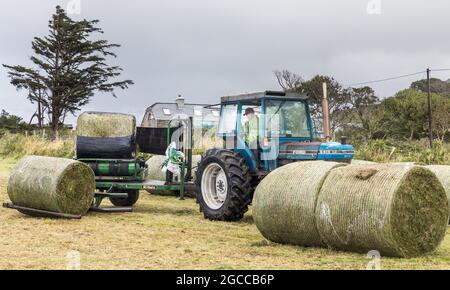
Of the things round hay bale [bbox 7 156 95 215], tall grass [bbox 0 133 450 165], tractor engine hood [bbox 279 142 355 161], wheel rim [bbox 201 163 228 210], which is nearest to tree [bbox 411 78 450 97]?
tall grass [bbox 0 133 450 165]

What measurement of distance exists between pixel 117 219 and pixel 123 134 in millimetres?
2743

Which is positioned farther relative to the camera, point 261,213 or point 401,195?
point 261,213

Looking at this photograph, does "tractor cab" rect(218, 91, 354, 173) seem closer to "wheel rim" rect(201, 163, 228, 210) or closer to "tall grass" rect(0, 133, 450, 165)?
"wheel rim" rect(201, 163, 228, 210)

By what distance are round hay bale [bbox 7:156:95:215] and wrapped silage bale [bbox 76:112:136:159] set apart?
161 cm

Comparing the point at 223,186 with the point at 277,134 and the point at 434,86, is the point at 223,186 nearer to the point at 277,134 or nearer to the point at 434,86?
the point at 277,134

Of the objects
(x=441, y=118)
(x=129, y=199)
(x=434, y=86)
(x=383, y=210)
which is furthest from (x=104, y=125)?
→ (x=434, y=86)

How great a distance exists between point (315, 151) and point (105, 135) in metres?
4.99

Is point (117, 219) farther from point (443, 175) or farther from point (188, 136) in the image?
point (443, 175)

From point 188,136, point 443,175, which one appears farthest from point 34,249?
point 443,175

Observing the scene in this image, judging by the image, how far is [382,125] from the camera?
131ft

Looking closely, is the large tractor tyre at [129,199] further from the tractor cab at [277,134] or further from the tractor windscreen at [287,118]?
the tractor windscreen at [287,118]

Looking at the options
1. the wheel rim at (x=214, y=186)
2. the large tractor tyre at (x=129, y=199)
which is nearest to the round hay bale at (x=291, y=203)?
the wheel rim at (x=214, y=186)

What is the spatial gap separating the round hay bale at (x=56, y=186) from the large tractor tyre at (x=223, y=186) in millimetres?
2012
